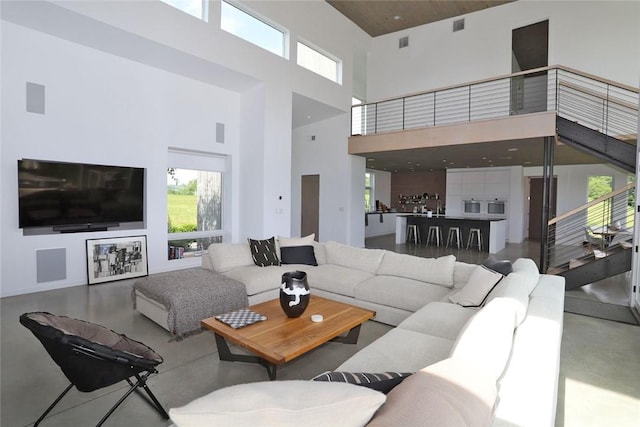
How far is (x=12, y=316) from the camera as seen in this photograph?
383cm

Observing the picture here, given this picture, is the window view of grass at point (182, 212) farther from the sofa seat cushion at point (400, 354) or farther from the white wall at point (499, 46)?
the white wall at point (499, 46)

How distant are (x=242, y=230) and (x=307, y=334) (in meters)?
4.95

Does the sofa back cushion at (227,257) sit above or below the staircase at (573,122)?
below

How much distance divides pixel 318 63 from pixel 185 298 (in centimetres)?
662

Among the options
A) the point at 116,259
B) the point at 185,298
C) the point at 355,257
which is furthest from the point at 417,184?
the point at 185,298

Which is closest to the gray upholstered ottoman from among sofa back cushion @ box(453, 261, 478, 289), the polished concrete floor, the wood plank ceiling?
the polished concrete floor

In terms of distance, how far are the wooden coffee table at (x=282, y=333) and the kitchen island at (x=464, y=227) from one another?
676 cm

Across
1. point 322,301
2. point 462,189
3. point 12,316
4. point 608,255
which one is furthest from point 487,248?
point 12,316

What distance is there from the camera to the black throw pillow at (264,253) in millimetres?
4570

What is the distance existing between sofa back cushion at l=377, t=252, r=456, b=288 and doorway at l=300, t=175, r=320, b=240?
16.3 feet

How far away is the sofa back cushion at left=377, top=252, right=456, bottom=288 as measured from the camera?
12.1 ft

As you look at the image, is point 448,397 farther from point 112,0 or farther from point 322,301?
point 112,0

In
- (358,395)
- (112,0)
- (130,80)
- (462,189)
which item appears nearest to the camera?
(358,395)

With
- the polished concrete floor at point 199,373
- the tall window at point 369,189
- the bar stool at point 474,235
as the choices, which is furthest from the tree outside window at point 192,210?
the tall window at point 369,189
